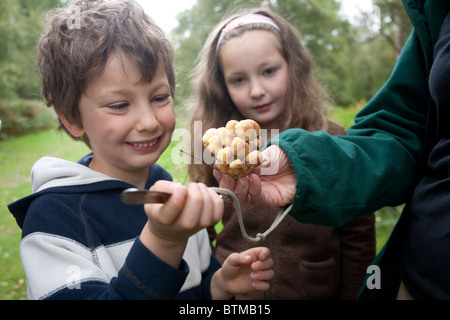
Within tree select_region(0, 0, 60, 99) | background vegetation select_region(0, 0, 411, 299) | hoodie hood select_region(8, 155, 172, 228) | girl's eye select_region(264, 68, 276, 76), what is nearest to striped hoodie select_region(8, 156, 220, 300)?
hoodie hood select_region(8, 155, 172, 228)

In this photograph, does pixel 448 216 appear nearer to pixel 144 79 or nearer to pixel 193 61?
pixel 144 79

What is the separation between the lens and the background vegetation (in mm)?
1581

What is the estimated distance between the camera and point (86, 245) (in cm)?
104

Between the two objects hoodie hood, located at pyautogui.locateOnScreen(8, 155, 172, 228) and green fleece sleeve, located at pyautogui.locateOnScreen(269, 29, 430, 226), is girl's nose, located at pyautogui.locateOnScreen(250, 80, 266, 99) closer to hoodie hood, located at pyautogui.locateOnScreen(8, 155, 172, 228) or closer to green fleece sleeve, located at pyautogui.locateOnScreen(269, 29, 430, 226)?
green fleece sleeve, located at pyautogui.locateOnScreen(269, 29, 430, 226)

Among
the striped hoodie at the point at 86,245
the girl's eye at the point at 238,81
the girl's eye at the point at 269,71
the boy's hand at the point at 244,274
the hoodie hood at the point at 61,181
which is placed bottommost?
the boy's hand at the point at 244,274

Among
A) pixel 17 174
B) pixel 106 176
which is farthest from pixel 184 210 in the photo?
pixel 17 174

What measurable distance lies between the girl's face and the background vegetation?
0.78ft

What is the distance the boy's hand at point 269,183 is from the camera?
2.87ft

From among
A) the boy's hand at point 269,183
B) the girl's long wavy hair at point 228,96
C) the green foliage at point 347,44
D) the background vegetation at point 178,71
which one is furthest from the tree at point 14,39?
the green foliage at point 347,44

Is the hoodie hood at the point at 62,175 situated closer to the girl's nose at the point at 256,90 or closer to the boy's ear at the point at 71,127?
the boy's ear at the point at 71,127

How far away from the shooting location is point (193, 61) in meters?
1.90

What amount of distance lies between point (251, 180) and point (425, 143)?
684mm

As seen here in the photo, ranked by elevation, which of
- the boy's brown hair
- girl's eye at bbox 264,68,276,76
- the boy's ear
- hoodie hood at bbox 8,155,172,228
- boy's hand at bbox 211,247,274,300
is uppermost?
the boy's brown hair

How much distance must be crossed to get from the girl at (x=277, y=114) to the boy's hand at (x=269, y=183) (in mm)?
363
